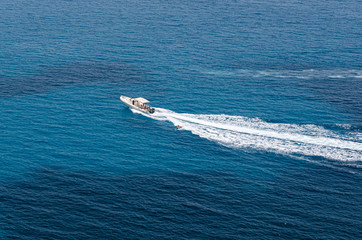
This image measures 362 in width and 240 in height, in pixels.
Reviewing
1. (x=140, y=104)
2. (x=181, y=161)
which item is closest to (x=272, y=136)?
(x=181, y=161)

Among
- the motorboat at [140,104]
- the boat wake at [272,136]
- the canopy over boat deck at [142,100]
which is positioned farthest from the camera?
the canopy over boat deck at [142,100]

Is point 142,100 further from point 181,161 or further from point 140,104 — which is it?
point 181,161

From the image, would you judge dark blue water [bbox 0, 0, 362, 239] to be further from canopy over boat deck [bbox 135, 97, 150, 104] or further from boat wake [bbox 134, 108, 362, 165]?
canopy over boat deck [bbox 135, 97, 150, 104]

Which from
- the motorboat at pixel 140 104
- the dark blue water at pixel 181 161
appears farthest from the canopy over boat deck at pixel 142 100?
the dark blue water at pixel 181 161

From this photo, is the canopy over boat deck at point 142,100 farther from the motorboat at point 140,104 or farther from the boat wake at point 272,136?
the boat wake at point 272,136

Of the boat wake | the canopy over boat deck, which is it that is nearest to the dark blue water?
the boat wake
